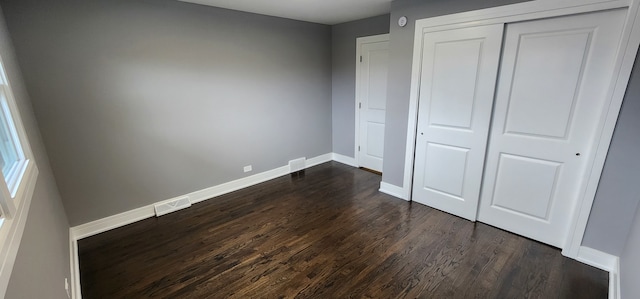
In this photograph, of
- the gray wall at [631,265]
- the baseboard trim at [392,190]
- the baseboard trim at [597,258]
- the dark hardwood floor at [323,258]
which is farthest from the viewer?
the baseboard trim at [392,190]

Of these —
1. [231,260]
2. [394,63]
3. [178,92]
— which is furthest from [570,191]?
[178,92]

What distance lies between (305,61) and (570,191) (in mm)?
3483

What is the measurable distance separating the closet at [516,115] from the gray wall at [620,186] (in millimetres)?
A: 112

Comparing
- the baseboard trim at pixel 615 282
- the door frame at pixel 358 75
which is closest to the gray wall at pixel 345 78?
the door frame at pixel 358 75

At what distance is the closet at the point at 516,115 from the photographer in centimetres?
211

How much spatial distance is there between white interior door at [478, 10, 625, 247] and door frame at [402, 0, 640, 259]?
0.05m

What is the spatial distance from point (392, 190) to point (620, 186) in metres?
2.02

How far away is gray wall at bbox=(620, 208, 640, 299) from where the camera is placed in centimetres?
157

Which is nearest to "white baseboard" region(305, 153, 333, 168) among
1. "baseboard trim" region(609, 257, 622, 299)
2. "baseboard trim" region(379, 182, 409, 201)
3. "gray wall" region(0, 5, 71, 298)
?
"baseboard trim" region(379, 182, 409, 201)

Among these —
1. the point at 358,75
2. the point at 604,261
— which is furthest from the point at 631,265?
the point at 358,75

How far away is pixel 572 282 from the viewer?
81.0 inches

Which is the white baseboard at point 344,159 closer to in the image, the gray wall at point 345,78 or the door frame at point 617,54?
the gray wall at point 345,78

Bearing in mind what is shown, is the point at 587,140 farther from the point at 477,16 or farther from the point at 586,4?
the point at 477,16

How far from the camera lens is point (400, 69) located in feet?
10.3
